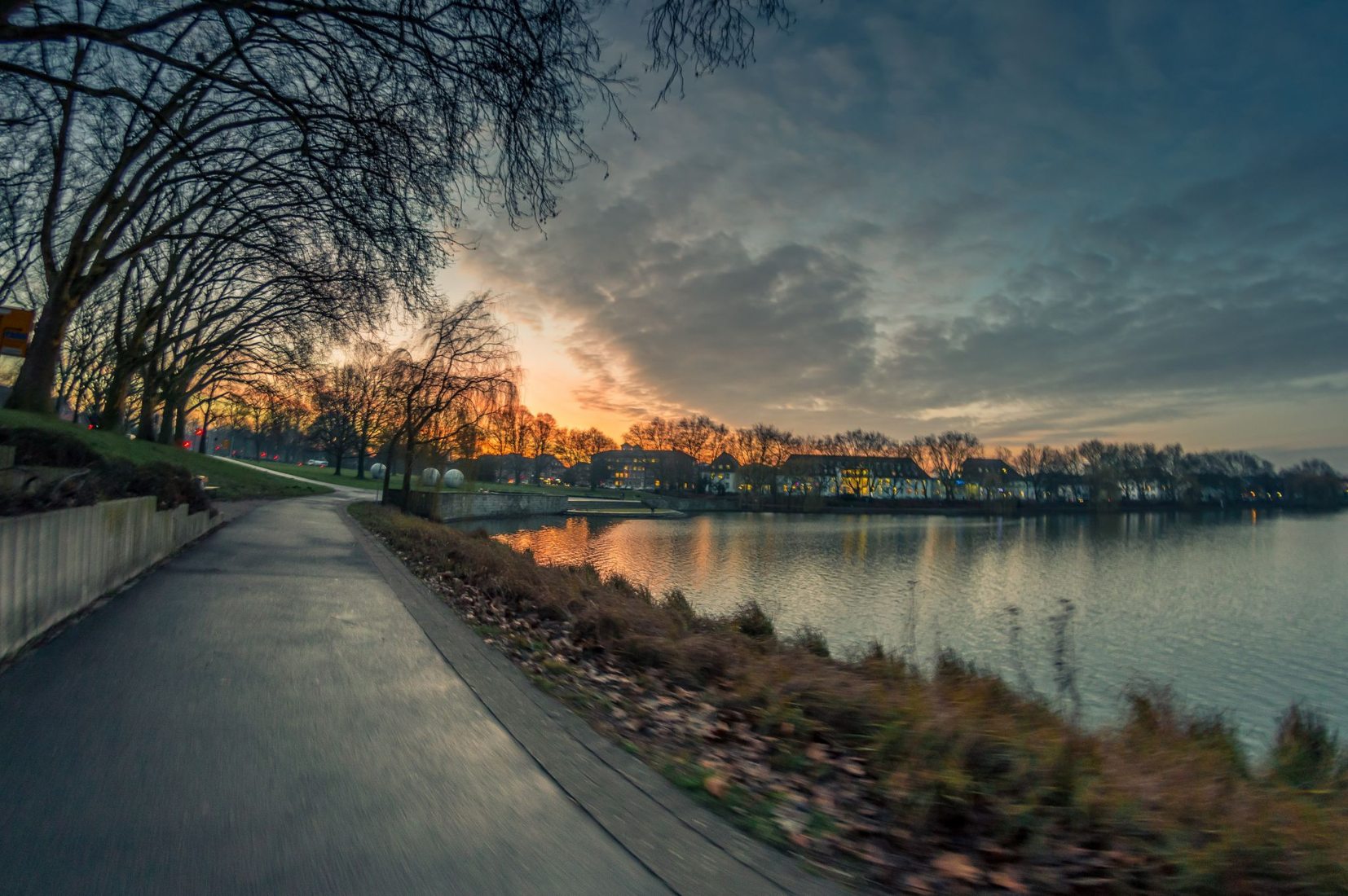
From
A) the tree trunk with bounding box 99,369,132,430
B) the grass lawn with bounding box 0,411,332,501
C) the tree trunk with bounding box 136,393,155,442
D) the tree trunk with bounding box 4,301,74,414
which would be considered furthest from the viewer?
the tree trunk with bounding box 136,393,155,442

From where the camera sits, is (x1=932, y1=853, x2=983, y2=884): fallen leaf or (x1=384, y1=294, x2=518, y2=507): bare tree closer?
(x1=932, y1=853, x2=983, y2=884): fallen leaf

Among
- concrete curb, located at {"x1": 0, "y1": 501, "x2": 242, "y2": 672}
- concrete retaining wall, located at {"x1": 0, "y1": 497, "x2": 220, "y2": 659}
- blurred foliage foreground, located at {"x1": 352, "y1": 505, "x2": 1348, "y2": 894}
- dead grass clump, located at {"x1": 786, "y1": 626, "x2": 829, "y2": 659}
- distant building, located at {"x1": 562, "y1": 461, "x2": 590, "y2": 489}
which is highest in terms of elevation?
distant building, located at {"x1": 562, "y1": 461, "x2": 590, "y2": 489}

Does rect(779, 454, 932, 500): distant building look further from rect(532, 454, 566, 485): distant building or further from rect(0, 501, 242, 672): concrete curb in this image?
rect(0, 501, 242, 672): concrete curb

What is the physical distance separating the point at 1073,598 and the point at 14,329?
26035mm

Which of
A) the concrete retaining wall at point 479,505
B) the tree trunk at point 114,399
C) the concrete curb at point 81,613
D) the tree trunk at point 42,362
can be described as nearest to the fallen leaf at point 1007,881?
the concrete curb at point 81,613

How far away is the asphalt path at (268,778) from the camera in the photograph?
2889 millimetres

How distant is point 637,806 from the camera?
3777 millimetres

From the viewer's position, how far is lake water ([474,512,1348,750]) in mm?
13641

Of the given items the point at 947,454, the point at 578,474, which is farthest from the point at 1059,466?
the point at 578,474

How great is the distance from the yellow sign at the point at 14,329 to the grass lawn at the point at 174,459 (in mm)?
1366

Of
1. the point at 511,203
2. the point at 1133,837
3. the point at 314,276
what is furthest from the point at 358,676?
the point at 314,276

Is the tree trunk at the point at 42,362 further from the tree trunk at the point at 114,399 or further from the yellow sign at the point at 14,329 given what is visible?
the yellow sign at the point at 14,329

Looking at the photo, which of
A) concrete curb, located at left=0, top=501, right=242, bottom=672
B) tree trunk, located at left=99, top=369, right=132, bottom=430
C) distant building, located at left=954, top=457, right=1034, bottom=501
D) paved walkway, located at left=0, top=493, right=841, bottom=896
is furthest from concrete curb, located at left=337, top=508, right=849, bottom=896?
distant building, located at left=954, top=457, right=1034, bottom=501

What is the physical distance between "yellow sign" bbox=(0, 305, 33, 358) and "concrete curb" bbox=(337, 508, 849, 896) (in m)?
9.76
